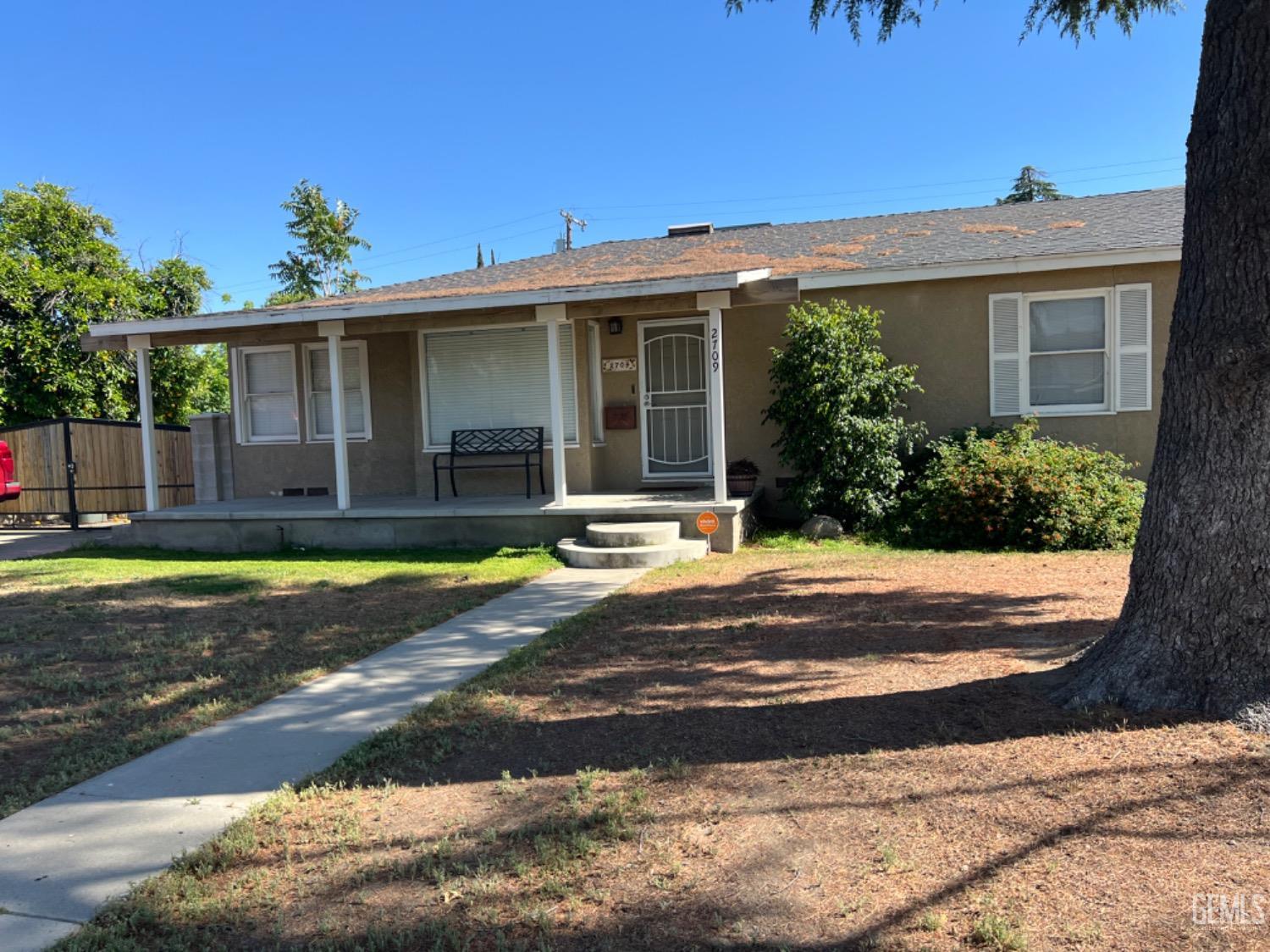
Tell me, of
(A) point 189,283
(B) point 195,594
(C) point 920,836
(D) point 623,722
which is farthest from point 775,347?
(A) point 189,283

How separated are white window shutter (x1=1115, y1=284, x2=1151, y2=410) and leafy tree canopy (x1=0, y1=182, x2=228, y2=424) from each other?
656 inches

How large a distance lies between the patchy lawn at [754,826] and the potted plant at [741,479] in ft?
19.1

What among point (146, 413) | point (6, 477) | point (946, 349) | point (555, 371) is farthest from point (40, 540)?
point (946, 349)

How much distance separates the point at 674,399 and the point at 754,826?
31.1 feet

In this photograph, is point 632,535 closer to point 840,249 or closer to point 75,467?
point 840,249

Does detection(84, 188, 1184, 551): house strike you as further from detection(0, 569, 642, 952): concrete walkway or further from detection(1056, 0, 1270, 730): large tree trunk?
detection(1056, 0, 1270, 730): large tree trunk

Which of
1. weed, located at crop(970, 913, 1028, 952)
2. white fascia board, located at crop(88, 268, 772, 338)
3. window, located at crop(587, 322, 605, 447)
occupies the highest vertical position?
white fascia board, located at crop(88, 268, 772, 338)

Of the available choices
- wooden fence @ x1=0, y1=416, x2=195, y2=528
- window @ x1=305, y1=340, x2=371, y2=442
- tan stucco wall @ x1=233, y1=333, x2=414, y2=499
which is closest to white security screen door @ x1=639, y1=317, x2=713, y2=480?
tan stucco wall @ x1=233, y1=333, x2=414, y2=499

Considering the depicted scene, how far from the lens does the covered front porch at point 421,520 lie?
1035cm

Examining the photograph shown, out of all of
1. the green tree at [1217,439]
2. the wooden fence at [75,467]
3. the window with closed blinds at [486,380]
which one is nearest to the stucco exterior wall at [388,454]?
the window with closed blinds at [486,380]

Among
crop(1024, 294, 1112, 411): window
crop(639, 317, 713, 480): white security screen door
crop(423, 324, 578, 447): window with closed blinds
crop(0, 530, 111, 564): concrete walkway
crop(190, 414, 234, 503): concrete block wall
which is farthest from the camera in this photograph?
crop(190, 414, 234, 503): concrete block wall

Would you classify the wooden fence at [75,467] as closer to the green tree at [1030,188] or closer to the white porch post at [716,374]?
the white porch post at [716,374]

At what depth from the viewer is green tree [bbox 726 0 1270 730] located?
3.79 metres

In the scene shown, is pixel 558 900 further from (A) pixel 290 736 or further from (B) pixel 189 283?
(B) pixel 189 283
